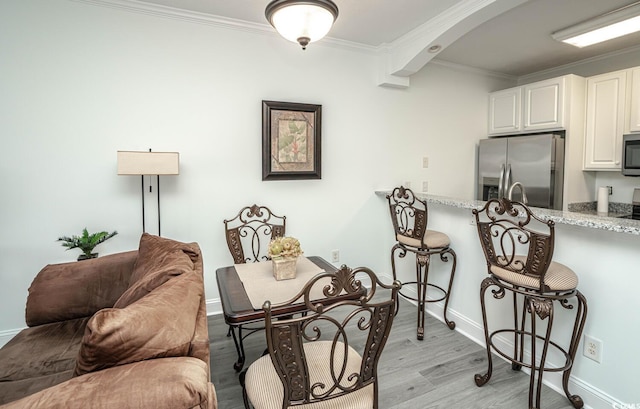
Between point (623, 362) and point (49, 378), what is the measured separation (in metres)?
2.76

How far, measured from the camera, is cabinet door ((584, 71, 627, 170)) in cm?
333

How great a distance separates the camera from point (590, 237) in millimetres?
1885

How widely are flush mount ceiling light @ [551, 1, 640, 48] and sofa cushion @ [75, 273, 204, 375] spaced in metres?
3.63

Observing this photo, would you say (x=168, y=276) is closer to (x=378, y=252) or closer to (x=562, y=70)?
(x=378, y=252)

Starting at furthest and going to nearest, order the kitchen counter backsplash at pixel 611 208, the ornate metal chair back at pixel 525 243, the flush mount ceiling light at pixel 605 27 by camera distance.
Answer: the kitchen counter backsplash at pixel 611 208
the flush mount ceiling light at pixel 605 27
the ornate metal chair back at pixel 525 243

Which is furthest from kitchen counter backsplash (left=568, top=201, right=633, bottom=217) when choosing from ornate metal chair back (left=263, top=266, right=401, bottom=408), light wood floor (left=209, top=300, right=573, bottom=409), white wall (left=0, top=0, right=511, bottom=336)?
ornate metal chair back (left=263, top=266, right=401, bottom=408)

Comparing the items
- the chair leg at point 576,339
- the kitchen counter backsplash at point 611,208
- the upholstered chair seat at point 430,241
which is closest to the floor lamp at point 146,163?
the upholstered chair seat at point 430,241

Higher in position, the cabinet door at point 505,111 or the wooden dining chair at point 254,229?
the cabinet door at point 505,111

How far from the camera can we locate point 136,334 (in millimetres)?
1003

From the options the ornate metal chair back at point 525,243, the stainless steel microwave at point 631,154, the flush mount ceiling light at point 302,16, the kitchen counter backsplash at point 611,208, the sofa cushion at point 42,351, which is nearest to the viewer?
the sofa cushion at point 42,351

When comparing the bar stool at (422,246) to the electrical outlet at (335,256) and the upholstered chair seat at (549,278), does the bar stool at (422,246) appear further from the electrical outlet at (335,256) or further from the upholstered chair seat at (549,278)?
the electrical outlet at (335,256)

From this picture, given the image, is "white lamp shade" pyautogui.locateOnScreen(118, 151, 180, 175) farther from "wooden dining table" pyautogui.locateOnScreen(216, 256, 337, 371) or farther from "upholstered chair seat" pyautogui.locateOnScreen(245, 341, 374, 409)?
"upholstered chair seat" pyautogui.locateOnScreen(245, 341, 374, 409)

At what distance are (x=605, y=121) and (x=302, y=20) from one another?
345 centimetres

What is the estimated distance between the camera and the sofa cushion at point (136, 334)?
96 centimetres
